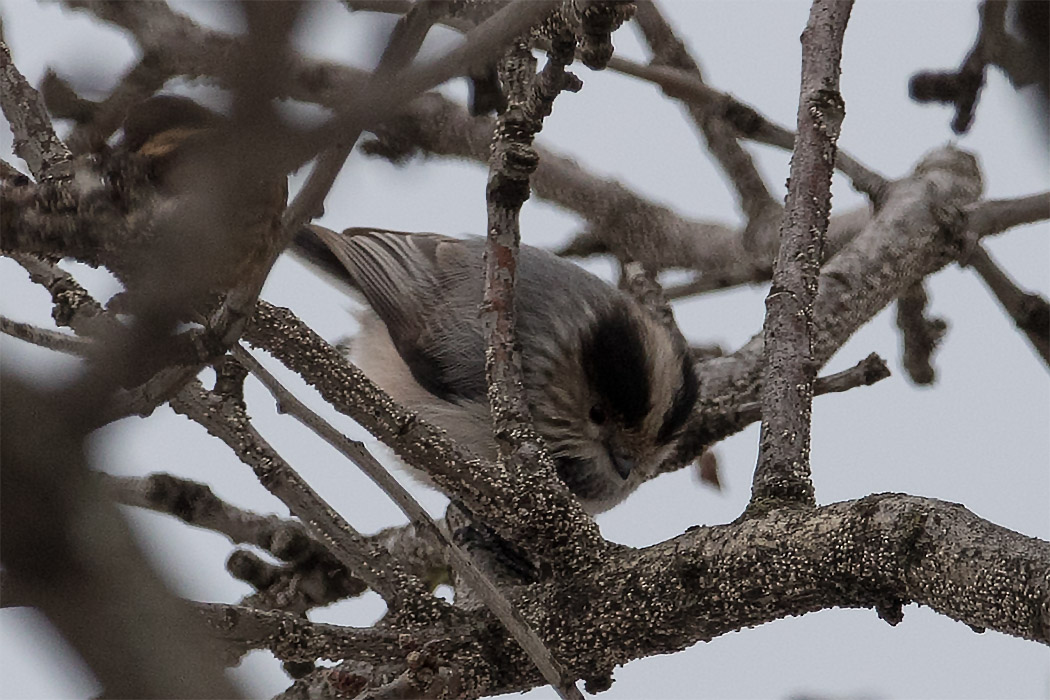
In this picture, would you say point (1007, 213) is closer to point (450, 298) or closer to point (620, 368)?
point (620, 368)

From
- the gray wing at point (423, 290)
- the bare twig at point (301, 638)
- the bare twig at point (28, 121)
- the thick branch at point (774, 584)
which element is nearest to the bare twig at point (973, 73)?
the thick branch at point (774, 584)

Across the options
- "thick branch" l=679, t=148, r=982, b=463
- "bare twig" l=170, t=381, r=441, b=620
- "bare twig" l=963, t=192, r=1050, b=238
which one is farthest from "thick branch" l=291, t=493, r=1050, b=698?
"bare twig" l=963, t=192, r=1050, b=238

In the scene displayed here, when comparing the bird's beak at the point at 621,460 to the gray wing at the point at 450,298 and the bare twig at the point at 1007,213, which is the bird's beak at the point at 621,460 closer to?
the gray wing at the point at 450,298

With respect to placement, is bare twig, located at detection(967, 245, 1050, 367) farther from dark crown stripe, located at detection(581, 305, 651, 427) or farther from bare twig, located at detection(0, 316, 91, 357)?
bare twig, located at detection(0, 316, 91, 357)

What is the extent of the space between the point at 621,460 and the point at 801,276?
96 cm

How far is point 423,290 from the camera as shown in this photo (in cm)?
297

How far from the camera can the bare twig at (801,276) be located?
5.59 feet

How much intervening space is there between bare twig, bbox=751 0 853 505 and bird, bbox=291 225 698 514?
79 centimetres

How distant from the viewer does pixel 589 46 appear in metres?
1.72

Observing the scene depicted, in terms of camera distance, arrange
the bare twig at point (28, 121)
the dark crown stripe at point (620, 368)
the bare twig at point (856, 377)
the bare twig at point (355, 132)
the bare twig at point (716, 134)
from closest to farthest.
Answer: the bare twig at point (355, 132) → the bare twig at point (28, 121) → the bare twig at point (856, 377) → the dark crown stripe at point (620, 368) → the bare twig at point (716, 134)

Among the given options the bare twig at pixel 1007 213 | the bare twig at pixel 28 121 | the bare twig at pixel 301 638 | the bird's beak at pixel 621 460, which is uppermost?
the bare twig at pixel 1007 213

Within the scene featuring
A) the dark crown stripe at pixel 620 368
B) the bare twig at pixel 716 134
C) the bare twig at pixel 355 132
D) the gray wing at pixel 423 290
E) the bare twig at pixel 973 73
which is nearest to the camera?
the bare twig at pixel 355 132

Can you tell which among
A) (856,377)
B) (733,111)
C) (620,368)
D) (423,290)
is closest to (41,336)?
(856,377)

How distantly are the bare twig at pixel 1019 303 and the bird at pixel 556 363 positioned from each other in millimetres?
683
